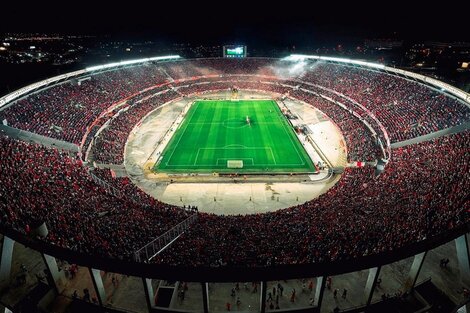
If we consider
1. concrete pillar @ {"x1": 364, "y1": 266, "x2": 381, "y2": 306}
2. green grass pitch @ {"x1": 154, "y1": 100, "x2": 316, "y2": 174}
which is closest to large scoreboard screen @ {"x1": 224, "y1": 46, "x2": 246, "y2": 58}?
green grass pitch @ {"x1": 154, "y1": 100, "x2": 316, "y2": 174}

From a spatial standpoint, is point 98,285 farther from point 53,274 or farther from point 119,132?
point 119,132

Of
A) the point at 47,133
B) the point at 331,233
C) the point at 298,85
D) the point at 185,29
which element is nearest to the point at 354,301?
the point at 331,233

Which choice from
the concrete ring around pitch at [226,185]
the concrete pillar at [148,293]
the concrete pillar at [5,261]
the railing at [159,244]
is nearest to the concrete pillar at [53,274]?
the concrete pillar at [5,261]

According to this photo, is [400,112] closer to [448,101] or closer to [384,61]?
[448,101]

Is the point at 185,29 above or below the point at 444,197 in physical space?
above

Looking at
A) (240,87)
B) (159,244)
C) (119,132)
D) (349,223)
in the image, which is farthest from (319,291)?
(240,87)

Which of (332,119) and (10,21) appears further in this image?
(10,21)

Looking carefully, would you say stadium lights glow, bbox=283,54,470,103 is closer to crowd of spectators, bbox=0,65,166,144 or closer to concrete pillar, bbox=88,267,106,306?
concrete pillar, bbox=88,267,106,306
